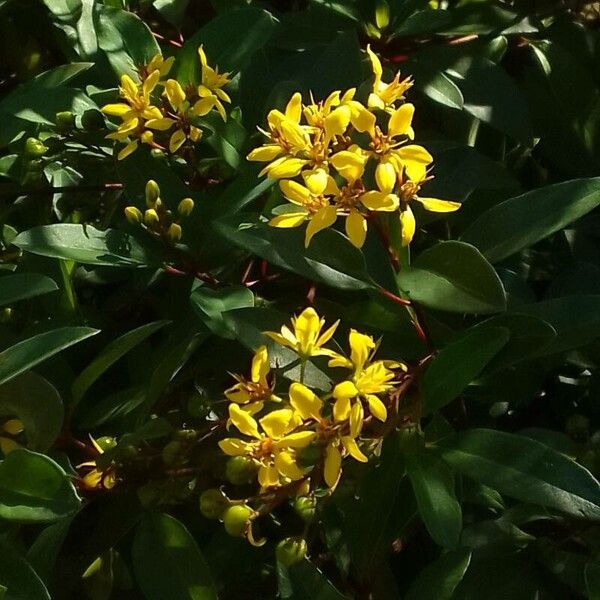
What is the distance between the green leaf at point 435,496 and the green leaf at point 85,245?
1.31ft

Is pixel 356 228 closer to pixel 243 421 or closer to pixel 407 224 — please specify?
pixel 407 224

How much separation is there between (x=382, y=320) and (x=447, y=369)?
0.16 meters

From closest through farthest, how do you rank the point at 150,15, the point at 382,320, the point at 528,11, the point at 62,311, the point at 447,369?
the point at 447,369 < the point at 382,320 < the point at 62,311 < the point at 528,11 < the point at 150,15

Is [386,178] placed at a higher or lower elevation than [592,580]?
higher

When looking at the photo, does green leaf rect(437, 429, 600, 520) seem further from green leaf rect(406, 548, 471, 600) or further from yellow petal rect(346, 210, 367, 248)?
yellow petal rect(346, 210, 367, 248)

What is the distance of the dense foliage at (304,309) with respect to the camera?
1.01 metres

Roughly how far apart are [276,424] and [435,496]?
6.8 inches

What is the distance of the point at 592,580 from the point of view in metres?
1.07

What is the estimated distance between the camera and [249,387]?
1.02 m

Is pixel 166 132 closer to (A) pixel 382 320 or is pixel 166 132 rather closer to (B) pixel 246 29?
(B) pixel 246 29

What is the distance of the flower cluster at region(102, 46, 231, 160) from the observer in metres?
1.22

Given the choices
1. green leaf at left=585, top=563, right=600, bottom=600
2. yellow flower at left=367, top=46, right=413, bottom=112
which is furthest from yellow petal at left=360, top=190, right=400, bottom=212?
green leaf at left=585, top=563, right=600, bottom=600

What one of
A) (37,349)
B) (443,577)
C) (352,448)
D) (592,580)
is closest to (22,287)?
(37,349)

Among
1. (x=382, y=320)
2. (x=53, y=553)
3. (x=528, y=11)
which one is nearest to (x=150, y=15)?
(x=528, y=11)
